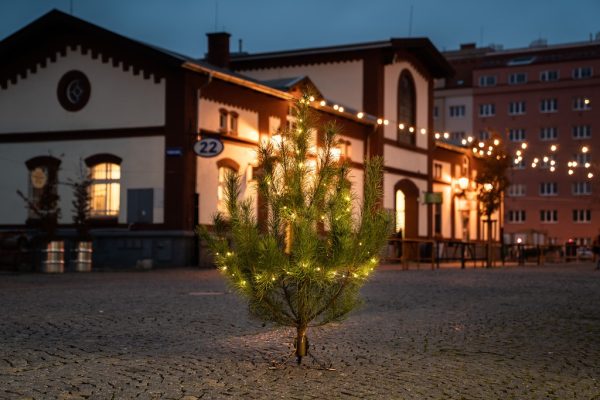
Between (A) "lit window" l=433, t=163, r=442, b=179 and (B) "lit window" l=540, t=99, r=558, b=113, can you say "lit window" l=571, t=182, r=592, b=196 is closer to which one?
(B) "lit window" l=540, t=99, r=558, b=113

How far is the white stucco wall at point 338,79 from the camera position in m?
41.1

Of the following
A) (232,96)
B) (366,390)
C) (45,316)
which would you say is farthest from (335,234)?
(232,96)

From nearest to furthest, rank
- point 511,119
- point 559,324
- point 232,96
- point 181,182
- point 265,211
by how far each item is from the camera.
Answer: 1. point 265,211
2. point 559,324
3. point 181,182
4. point 232,96
5. point 511,119

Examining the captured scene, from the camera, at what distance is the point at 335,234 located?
6.74m

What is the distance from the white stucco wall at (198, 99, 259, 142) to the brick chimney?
381 inches

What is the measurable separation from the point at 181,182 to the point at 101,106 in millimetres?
4103

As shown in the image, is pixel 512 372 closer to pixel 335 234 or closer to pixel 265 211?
pixel 335 234

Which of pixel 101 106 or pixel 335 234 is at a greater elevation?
pixel 101 106

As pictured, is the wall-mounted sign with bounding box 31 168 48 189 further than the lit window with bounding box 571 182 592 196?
No

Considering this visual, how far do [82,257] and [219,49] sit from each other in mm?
17835

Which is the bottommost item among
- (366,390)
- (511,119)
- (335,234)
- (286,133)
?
(366,390)

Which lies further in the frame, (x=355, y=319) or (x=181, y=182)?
(x=181, y=182)

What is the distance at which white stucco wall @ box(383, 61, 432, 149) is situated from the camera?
41.4 meters

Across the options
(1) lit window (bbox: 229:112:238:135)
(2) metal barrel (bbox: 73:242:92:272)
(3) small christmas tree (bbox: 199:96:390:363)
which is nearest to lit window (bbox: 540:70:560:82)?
(1) lit window (bbox: 229:112:238:135)
